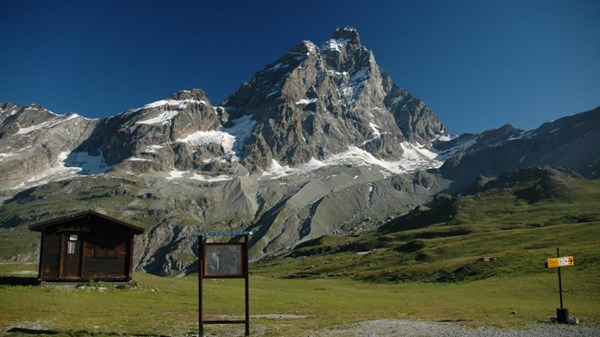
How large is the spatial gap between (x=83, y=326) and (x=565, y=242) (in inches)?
4684

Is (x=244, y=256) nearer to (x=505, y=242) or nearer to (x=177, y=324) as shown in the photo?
(x=177, y=324)

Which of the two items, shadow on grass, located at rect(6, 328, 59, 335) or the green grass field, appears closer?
shadow on grass, located at rect(6, 328, 59, 335)

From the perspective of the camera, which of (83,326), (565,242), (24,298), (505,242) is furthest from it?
(505,242)

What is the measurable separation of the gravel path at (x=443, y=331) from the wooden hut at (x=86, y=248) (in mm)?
30485

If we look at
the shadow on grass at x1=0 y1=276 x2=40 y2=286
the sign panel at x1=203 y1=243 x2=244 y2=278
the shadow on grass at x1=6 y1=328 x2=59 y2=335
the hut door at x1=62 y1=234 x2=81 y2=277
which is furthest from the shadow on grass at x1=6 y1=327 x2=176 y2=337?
the hut door at x1=62 y1=234 x2=81 y2=277

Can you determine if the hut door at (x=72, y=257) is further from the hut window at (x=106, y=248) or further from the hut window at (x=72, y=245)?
the hut window at (x=106, y=248)

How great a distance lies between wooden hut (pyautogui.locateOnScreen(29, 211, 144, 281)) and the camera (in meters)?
47.8

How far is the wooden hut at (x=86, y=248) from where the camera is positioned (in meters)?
47.8

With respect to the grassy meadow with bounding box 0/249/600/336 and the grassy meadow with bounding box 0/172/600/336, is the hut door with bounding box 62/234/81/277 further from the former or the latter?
the grassy meadow with bounding box 0/172/600/336

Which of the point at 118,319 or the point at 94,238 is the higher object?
the point at 94,238

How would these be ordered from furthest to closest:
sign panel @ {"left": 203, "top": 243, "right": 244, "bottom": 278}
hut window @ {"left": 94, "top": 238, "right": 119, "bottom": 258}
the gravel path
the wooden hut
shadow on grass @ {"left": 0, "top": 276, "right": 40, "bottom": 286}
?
hut window @ {"left": 94, "top": 238, "right": 119, "bottom": 258}, the wooden hut, shadow on grass @ {"left": 0, "top": 276, "right": 40, "bottom": 286}, sign panel @ {"left": 203, "top": 243, "right": 244, "bottom": 278}, the gravel path

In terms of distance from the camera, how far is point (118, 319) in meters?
31.1

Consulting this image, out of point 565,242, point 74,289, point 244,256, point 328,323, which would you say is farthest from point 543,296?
point 565,242

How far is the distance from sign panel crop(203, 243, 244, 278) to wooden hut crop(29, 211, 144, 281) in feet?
84.1
